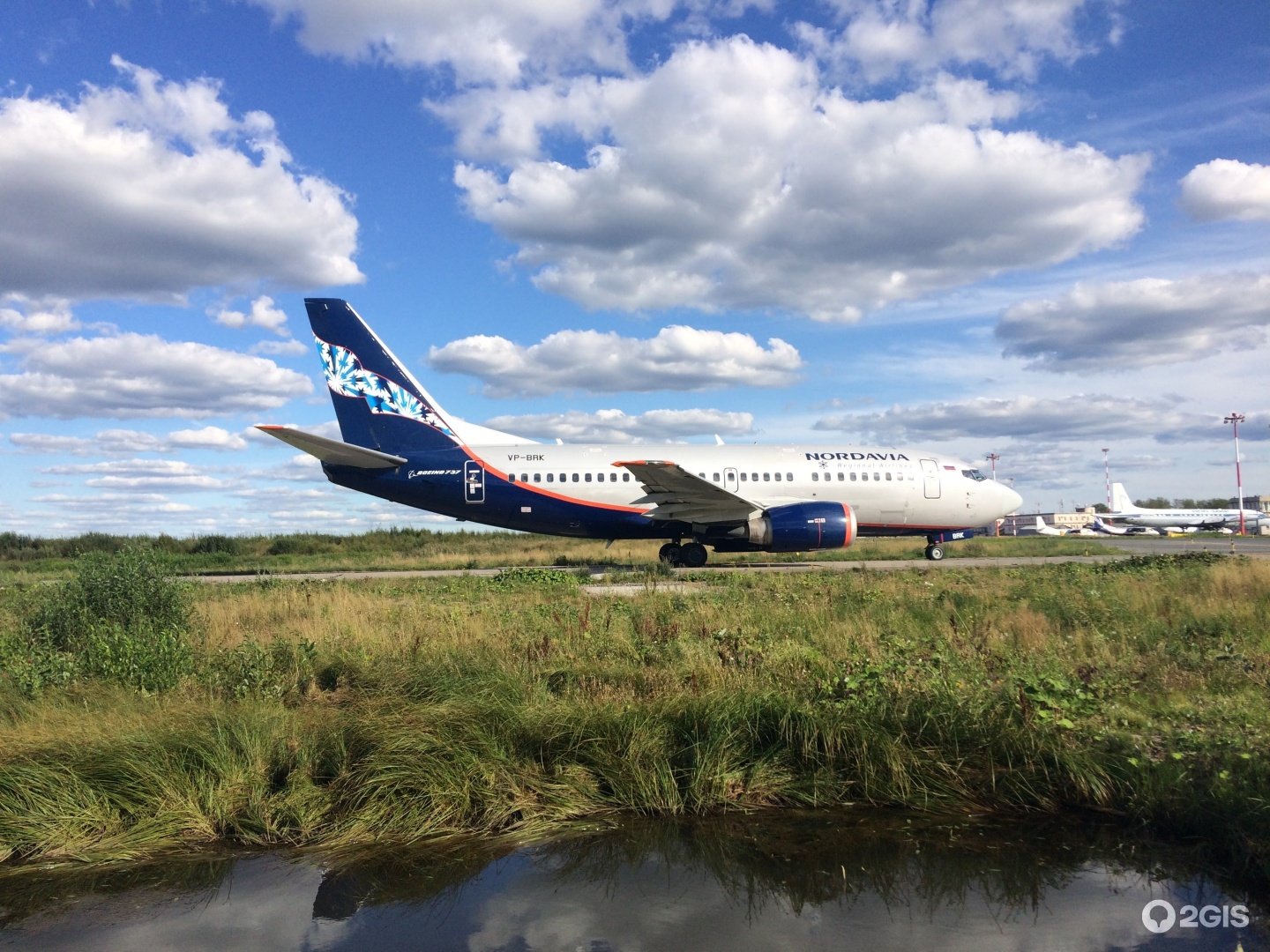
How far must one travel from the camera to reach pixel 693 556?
22.7 metres

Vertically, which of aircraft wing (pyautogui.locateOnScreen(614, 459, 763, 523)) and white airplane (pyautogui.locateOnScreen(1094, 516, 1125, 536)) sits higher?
aircraft wing (pyautogui.locateOnScreen(614, 459, 763, 523))

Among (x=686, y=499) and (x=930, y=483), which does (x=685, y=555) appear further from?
(x=930, y=483)

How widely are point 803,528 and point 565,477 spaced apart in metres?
6.77

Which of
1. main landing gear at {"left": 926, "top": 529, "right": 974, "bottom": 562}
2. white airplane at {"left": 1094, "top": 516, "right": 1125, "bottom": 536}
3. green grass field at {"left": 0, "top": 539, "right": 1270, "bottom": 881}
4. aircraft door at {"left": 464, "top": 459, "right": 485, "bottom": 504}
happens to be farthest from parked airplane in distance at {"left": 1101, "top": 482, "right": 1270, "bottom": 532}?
green grass field at {"left": 0, "top": 539, "right": 1270, "bottom": 881}

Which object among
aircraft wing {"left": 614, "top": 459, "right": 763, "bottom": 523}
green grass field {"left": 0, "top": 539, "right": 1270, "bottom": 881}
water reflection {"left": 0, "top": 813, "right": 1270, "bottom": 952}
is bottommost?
water reflection {"left": 0, "top": 813, "right": 1270, "bottom": 952}

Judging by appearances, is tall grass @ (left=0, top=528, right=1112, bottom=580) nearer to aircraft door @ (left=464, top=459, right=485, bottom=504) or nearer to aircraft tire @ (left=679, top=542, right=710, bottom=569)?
aircraft tire @ (left=679, top=542, right=710, bottom=569)

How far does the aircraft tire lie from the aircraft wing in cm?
87

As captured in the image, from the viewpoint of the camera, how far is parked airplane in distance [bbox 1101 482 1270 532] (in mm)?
86125

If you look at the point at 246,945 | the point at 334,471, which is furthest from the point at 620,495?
the point at 246,945

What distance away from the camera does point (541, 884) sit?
409cm

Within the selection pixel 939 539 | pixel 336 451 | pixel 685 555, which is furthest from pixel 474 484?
pixel 939 539

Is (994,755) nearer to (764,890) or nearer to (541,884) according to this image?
(764,890)

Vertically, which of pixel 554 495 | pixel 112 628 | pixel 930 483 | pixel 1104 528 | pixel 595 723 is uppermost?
pixel 930 483

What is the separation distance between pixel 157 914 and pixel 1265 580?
14245mm
